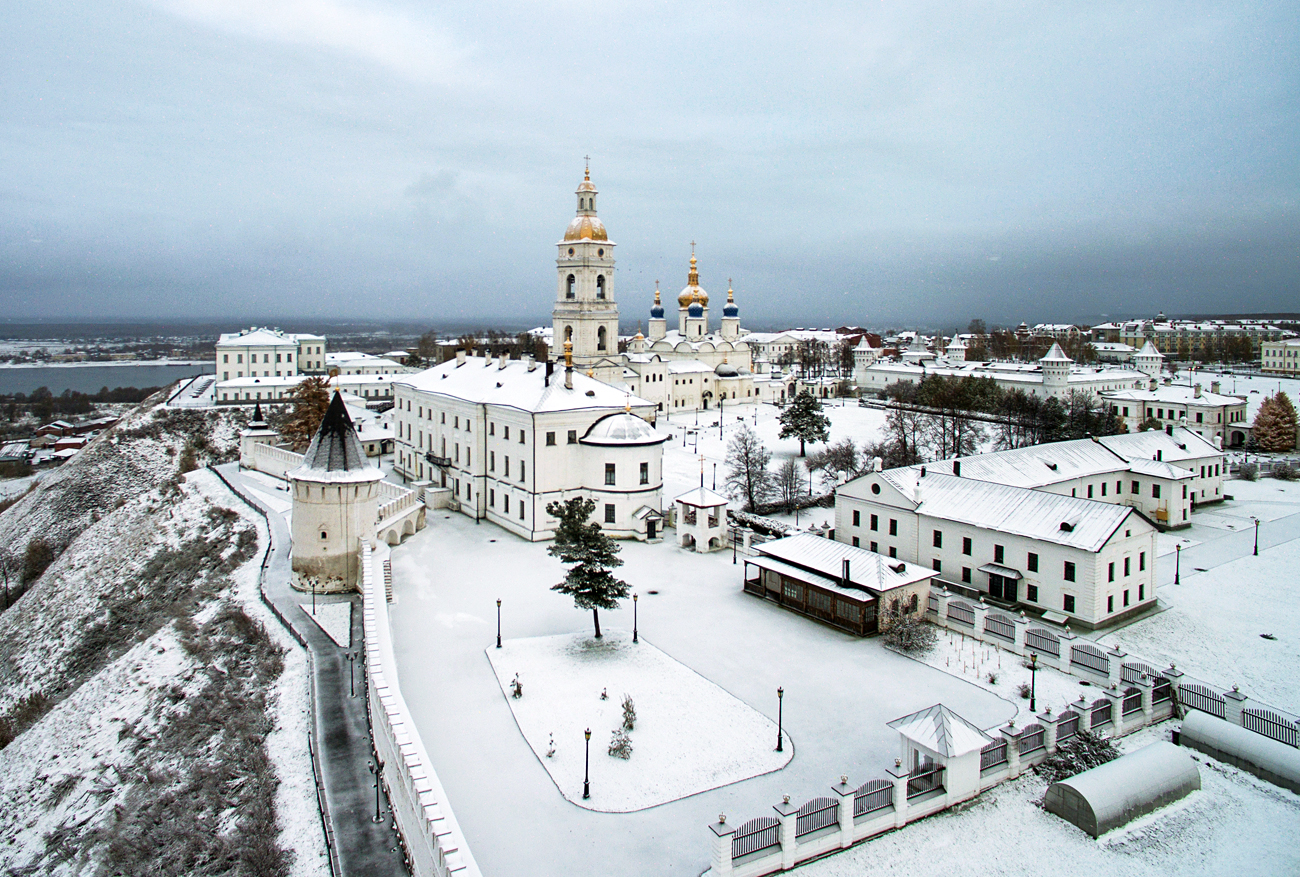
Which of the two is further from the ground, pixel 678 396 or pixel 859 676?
pixel 678 396

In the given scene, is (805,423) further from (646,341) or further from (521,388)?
(646,341)

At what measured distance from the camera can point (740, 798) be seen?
16.8m

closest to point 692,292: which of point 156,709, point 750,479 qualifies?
point 750,479

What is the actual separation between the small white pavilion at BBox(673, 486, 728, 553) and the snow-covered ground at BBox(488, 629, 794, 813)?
10.2 m

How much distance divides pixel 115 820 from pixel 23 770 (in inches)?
292

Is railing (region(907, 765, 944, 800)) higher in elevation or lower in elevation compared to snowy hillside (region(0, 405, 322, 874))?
higher

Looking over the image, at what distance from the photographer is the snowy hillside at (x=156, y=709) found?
18406mm

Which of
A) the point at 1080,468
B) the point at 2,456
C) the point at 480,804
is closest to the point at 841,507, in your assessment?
the point at 1080,468

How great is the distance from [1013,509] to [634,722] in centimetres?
1706

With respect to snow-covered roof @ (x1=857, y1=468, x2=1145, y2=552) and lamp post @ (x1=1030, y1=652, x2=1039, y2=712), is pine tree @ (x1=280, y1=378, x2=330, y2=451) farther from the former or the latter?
lamp post @ (x1=1030, y1=652, x2=1039, y2=712)

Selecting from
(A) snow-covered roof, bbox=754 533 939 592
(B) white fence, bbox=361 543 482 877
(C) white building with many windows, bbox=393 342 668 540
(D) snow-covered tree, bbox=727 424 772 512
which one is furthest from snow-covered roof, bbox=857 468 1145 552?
(B) white fence, bbox=361 543 482 877

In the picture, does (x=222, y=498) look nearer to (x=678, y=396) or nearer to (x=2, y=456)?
(x=678, y=396)

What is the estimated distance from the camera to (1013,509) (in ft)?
96.1

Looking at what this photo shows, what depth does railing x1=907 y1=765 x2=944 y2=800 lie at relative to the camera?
53.7 feet
